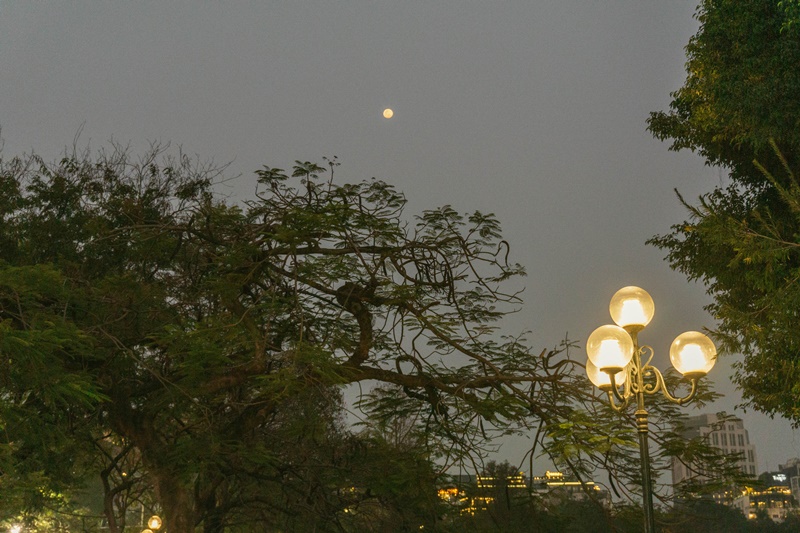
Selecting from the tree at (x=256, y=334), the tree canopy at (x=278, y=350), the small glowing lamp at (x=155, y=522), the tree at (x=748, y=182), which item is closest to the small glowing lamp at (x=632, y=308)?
the tree canopy at (x=278, y=350)

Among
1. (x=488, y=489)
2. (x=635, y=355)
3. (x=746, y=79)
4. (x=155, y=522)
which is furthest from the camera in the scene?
(x=155, y=522)

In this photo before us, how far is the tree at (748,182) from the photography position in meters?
9.10

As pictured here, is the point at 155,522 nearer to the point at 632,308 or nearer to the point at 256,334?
the point at 256,334

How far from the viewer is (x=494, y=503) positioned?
393 inches

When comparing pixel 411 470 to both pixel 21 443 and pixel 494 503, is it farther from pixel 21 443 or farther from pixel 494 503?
pixel 21 443

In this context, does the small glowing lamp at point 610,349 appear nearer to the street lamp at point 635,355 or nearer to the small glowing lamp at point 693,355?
the street lamp at point 635,355

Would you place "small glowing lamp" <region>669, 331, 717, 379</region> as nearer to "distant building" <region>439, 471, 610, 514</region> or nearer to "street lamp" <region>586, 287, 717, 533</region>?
"street lamp" <region>586, 287, 717, 533</region>

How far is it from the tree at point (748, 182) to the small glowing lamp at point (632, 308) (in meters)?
3.05

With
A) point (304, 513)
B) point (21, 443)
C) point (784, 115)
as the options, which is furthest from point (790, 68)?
point (21, 443)

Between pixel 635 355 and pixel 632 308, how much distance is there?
1.12 feet

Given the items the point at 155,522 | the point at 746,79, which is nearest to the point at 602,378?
the point at 746,79

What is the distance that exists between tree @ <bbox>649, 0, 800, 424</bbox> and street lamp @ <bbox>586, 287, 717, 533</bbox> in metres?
3.10

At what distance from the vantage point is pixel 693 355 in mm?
5152

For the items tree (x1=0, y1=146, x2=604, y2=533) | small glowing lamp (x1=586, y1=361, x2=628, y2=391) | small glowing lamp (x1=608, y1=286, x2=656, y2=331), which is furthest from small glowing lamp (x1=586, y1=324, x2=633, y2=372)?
tree (x1=0, y1=146, x2=604, y2=533)
